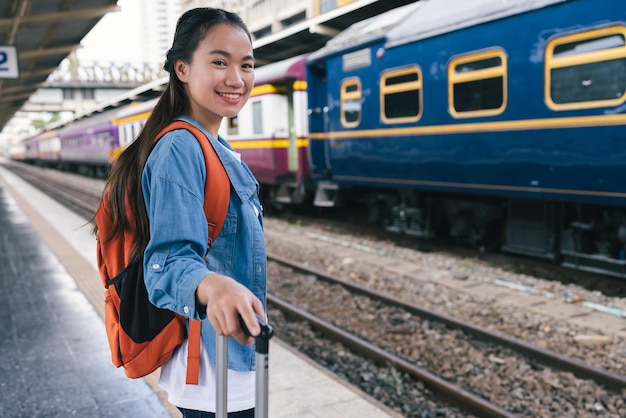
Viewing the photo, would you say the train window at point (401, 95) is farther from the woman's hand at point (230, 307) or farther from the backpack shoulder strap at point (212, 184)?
the woman's hand at point (230, 307)

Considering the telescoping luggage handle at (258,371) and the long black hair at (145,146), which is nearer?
the telescoping luggage handle at (258,371)

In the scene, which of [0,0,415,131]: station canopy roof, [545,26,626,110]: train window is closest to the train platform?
[545,26,626,110]: train window

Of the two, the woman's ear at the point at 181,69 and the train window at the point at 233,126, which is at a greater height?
the train window at the point at 233,126

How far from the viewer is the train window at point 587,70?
5.93m

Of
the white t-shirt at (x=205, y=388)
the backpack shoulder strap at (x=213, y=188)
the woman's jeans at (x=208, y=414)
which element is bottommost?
the woman's jeans at (x=208, y=414)

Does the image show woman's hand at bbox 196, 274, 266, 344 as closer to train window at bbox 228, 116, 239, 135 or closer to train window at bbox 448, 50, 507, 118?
train window at bbox 448, 50, 507, 118

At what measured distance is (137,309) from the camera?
5.09ft

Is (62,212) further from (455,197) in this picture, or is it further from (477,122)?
(477,122)

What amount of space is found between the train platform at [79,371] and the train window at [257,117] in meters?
6.46

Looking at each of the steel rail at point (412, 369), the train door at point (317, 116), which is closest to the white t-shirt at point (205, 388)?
the steel rail at point (412, 369)

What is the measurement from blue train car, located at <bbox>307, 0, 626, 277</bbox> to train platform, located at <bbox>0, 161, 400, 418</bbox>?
380cm

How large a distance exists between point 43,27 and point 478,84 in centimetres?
917

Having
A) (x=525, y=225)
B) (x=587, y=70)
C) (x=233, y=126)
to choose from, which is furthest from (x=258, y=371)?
(x=233, y=126)

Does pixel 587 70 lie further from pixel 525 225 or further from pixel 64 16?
pixel 64 16
